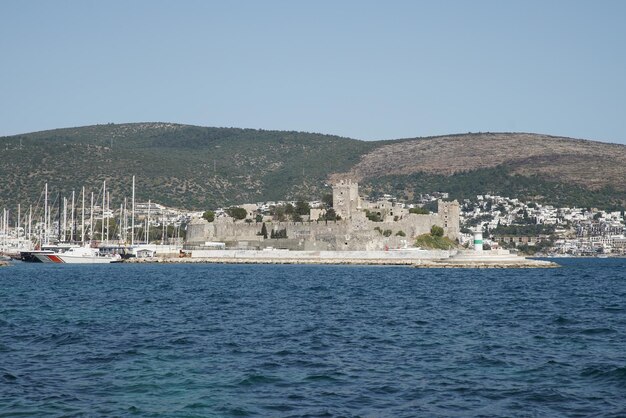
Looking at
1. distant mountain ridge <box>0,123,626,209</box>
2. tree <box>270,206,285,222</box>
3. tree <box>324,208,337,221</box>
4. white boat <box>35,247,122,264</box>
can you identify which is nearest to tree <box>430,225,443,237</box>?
tree <box>324,208,337,221</box>

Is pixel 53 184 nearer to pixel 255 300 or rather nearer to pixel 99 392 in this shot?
pixel 255 300

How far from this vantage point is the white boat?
61959 millimetres

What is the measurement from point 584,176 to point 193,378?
118006 mm

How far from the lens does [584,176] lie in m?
126

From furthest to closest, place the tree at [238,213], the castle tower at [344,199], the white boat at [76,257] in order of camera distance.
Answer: the tree at [238,213]
the castle tower at [344,199]
the white boat at [76,257]

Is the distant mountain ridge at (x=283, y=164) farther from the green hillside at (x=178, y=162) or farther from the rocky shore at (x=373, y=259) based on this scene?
the rocky shore at (x=373, y=259)

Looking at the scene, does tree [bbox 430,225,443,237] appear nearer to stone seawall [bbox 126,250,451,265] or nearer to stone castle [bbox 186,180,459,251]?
stone castle [bbox 186,180,459,251]

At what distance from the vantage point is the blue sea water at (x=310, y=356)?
39.5 ft

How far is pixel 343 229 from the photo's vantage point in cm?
6575

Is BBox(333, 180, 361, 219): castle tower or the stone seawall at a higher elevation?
BBox(333, 180, 361, 219): castle tower

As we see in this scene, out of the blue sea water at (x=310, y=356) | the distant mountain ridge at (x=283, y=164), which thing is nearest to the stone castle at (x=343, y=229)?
the distant mountain ridge at (x=283, y=164)

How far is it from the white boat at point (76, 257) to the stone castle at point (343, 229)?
8.25 metres

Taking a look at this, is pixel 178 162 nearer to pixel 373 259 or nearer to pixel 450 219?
pixel 450 219

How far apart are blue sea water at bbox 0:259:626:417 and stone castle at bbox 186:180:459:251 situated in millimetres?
36465
